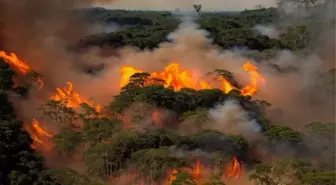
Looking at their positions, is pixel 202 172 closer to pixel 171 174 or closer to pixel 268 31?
pixel 171 174

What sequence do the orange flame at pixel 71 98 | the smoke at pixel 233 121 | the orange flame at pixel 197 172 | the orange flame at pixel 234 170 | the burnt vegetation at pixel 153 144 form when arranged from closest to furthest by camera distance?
the burnt vegetation at pixel 153 144 < the orange flame at pixel 197 172 < the orange flame at pixel 234 170 < the smoke at pixel 233 121 < the orange flame at pixel 71 98

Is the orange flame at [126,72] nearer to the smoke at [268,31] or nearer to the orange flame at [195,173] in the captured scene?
the orange flame at [195,173]

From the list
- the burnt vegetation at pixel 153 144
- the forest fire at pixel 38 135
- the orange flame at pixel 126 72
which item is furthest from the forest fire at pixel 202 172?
the orange flame at pixel 126 72

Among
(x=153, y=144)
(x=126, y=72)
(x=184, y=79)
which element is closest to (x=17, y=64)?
(x=126, y=72)

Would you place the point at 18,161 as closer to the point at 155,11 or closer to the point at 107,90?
the point at 107,90

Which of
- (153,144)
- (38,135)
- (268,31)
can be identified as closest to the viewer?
(153,144)

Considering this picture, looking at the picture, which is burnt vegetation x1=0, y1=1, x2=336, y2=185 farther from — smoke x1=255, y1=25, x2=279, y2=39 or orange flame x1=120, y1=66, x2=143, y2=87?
smoke x1=255, y1=25, x2=279, y2=39

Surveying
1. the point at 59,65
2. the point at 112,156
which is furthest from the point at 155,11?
the point at 112,156
